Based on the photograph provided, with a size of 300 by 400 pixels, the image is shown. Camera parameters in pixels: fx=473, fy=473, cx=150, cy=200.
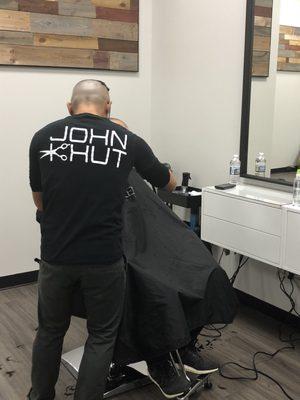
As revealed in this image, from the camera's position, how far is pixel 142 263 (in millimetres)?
1979

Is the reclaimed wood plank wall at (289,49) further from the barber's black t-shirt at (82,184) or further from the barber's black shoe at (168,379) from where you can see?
the barber's black shoe at (168,379)

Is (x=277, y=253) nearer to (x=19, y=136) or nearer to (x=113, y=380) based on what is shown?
(x=113, y=380)

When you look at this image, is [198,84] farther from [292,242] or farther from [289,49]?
[292,242]

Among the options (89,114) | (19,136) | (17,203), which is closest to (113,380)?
(89,114)

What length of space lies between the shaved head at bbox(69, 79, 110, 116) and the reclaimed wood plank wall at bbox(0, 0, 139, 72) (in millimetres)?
1498

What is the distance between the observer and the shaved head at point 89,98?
69.2 inches

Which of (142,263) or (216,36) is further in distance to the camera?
(216,36)

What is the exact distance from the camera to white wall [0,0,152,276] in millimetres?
3121

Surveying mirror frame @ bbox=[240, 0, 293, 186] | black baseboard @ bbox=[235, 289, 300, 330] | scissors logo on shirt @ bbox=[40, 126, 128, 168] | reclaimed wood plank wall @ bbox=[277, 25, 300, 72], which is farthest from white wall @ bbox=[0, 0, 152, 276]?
scissors logo on shirt @ bbox=[40, 126, 128, 168]

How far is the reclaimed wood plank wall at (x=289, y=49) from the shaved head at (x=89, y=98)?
120 centimetres

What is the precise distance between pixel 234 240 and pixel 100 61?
5.49 ft

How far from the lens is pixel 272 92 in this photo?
2.65 m

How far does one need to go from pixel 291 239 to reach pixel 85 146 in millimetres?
1147

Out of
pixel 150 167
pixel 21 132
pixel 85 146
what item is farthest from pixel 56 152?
pixel 21 132
